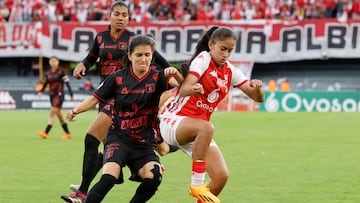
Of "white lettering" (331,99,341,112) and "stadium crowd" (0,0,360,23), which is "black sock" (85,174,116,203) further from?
"stadium crowd" (0,0,360,23)

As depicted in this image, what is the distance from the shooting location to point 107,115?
31.1ft

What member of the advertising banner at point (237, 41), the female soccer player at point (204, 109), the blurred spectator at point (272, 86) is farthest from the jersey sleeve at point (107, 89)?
the blurred spectator at point (272, 86)

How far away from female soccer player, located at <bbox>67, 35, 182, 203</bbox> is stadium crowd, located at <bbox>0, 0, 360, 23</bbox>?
93.9ft

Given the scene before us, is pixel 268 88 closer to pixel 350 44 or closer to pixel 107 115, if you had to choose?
pixel 350 44

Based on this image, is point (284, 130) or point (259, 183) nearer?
point (259, 183)

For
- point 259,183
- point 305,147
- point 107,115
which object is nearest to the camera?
point 107,115

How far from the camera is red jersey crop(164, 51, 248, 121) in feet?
27.5

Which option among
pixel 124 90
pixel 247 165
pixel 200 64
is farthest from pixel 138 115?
pixel 247 165

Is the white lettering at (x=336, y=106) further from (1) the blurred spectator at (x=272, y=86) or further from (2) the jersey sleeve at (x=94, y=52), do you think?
(2) the jersey sleeve at (x=94, y=52)

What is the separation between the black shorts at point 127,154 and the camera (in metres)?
7.95

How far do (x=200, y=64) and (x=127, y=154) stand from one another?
1186mm

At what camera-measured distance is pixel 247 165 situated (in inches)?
547

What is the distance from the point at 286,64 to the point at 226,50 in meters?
30.1

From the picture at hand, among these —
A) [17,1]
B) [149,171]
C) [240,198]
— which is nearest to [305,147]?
[240,198]
